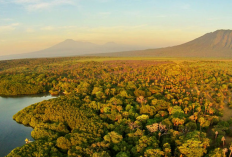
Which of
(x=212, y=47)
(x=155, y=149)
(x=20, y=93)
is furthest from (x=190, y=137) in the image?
(x=212, y=47)

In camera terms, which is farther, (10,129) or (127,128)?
(10,129)

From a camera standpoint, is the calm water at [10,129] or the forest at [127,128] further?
the calm water at [10,129]

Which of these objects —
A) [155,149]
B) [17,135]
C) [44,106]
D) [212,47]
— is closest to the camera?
[155,149]

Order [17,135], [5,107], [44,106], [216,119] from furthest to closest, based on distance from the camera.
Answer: [5,107] < [44,106] < [17,135] < [216,119]

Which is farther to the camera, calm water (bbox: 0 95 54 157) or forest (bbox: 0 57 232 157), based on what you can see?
calm water (bbox: 0 95 54 157)

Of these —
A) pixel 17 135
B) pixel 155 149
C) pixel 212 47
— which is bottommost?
pixel 17 135

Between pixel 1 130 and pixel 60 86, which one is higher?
pixel 60 86

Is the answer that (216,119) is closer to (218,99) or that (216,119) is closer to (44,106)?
(218,99)

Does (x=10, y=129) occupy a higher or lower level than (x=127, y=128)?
lower
